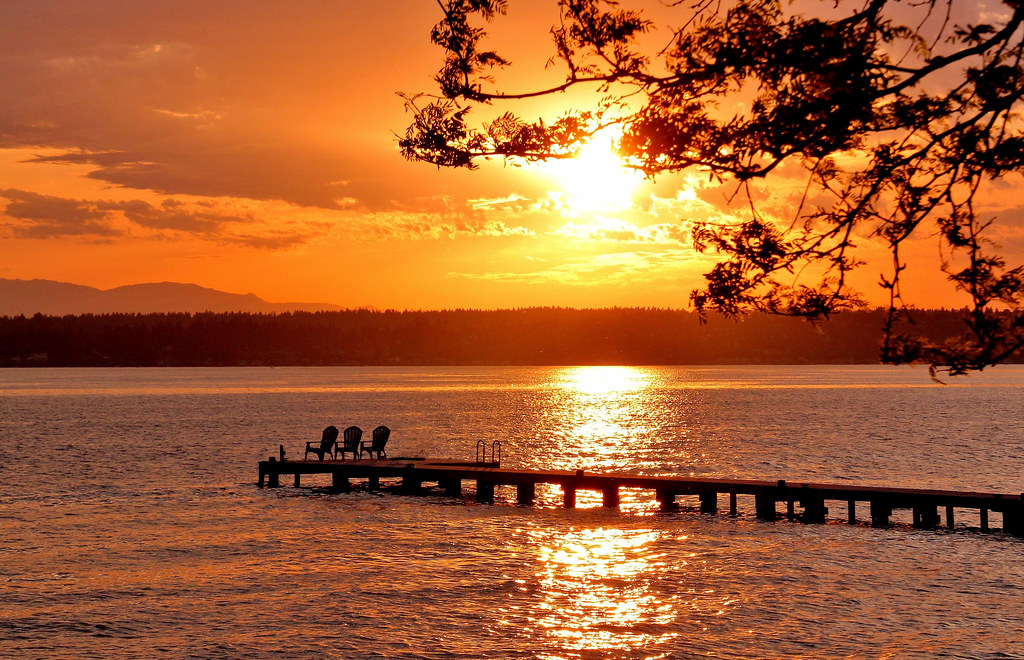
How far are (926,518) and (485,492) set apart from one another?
17.9 m

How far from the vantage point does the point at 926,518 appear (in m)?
33.7

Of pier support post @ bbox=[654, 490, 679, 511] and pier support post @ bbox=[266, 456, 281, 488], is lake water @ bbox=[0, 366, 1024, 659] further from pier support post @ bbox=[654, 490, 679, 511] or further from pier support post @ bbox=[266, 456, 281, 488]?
pier support post @ bbox=[266, 456, 281, 488]

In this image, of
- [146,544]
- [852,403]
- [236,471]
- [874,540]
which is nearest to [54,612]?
[146,544]

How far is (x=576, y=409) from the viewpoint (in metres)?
133

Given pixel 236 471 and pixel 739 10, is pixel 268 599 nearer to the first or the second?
pixel 739 10

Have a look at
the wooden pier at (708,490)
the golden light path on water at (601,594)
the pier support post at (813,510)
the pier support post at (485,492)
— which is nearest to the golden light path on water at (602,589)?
the golden light path on water at (601,594)

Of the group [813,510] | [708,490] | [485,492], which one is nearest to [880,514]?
[813,510]

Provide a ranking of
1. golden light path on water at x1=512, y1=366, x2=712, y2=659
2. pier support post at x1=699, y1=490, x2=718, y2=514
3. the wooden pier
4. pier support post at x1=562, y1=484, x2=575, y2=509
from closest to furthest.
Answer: golden light path on water at x1=512, y1=366, x2=712, y2=659, the wooden pier, pier support post at x1=699, y1=490, x2=718, y2=514, pier support post at x1=562, y1=484, x2=575, y2=509

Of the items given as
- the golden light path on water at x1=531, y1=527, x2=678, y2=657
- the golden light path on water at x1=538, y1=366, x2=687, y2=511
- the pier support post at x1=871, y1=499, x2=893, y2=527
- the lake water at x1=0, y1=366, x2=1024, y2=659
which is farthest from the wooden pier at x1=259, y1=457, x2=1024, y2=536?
the golden light path on water at x1=531, y1=527, x2=678, y2=657

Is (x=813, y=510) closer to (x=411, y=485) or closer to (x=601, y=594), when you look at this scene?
(x=601, y=594)

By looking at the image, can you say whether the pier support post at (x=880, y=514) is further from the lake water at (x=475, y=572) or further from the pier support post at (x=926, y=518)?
the pier support post at (x=926, y=518)

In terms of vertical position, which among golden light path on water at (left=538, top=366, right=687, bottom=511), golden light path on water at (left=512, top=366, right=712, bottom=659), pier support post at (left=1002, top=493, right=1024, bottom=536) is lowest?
golden light path on water at (left=538, top=366, right=687, bottom=511)

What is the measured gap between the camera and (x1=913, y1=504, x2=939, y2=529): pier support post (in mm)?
33500

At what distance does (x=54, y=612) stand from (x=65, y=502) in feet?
67.7
